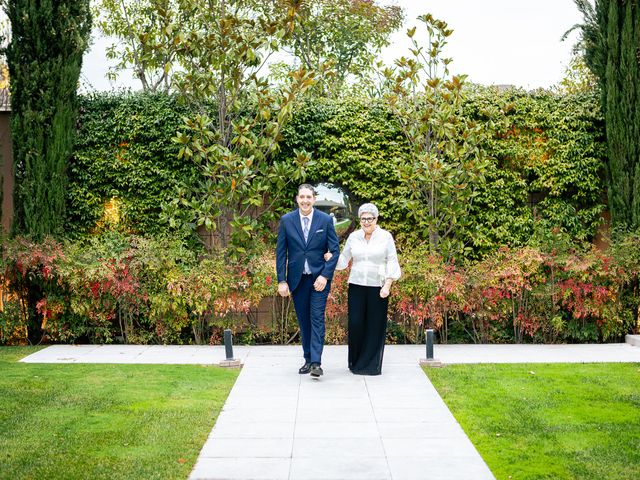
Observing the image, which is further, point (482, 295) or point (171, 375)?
point (482, 295)

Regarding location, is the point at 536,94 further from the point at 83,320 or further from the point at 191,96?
the point at 83,320

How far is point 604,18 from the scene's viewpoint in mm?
11766

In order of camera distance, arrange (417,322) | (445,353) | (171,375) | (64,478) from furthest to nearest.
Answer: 1. (417,322)
2. (445,353)
3. (171,375)
4. (64,478)

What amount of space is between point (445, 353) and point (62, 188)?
6220mm

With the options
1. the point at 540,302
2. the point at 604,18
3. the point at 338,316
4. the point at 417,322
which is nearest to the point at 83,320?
the point at 338,316

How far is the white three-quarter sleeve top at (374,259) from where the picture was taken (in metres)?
8.11

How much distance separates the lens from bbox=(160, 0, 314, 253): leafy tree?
35.9ft

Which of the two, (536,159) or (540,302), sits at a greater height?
(536,159)

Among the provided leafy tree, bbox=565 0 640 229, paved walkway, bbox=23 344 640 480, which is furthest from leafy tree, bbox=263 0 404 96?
paved walkway, bbox=23 344 640 480

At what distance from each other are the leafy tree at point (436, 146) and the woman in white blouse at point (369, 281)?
3.08 m

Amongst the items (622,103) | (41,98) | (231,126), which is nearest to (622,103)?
(622,103)

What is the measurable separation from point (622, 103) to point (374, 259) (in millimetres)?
5764

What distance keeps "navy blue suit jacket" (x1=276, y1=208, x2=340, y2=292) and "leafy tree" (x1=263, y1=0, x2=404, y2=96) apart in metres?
18.3

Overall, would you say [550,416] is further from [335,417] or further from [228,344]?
[228,344]
